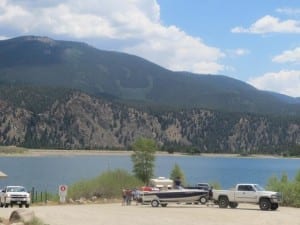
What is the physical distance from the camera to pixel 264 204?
40531 mm

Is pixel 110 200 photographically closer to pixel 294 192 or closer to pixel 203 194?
pixel 203 194

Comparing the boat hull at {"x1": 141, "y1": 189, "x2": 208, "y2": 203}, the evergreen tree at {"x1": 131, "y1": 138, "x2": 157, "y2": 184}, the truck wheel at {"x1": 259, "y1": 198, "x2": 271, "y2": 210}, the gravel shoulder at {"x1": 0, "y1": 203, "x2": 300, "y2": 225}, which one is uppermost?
the evergreen tree at {"x1": 131, "y1": 138, "x2": 157, "y2": 184}

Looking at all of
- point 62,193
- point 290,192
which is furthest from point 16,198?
point 290,192

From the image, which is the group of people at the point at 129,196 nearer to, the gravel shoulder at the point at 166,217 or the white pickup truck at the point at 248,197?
the white pickup truck at the point at 248,197

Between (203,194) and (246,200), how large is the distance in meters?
3.42

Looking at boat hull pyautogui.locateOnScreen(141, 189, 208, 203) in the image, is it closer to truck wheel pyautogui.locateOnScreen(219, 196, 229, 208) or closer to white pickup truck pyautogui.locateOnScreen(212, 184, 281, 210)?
white pickup truck pyautogui.locateOnScreen(212, 184, 281, 210)

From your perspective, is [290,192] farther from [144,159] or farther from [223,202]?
[144,159]

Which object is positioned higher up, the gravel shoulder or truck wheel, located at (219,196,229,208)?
truck wheel, located at (219,196,229,208)

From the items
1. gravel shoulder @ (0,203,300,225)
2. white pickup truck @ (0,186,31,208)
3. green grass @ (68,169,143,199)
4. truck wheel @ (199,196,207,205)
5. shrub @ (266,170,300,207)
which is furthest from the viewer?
green grass @ (68,169,143,199)

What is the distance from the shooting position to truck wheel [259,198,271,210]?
40328mm

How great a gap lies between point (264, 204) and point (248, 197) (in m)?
1.30

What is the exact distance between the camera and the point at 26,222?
25.6 metres

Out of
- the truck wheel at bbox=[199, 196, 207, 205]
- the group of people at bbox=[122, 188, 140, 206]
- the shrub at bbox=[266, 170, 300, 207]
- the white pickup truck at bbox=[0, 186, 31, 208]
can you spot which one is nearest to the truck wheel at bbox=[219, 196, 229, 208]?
the truck wheel at bbox=[199, 196, 207, 205]

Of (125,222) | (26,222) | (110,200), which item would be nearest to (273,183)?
(110,200)
